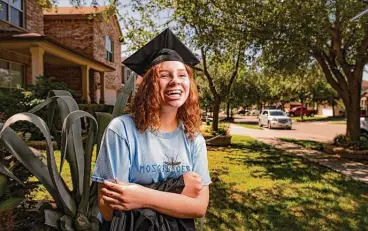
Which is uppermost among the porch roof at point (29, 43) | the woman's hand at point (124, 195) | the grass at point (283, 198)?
the porch roof at point (29, 43)

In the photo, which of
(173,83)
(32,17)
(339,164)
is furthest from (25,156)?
(32,17)

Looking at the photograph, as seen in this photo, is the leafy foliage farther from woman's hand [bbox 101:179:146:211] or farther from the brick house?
woman's hand [bbox 101:179:146:211]

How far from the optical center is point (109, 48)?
83.5 feet

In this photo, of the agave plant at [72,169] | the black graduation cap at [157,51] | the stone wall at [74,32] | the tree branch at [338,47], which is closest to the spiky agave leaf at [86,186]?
the agave plant at [72,169]

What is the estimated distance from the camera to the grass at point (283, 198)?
14.8ft

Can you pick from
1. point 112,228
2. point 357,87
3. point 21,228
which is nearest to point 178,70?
point 112,228

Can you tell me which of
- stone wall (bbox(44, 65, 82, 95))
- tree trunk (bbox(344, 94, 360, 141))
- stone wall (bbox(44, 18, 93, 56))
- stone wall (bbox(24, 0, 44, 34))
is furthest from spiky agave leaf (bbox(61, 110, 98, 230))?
stone wall (bbox(44, 18, 93, 56))

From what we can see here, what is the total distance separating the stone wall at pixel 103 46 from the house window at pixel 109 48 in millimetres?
316

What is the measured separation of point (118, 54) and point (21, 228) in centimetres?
2624

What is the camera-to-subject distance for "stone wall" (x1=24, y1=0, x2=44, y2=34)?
1502 centimetres

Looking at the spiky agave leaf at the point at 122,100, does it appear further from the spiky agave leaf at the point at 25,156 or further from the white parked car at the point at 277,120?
the white parked car at the point at 277,120

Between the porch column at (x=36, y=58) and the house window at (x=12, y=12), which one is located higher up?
the house window at (x=12, y=12)

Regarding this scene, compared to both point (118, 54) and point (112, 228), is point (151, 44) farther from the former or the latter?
point (118, 54)

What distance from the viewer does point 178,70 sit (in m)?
1.74
